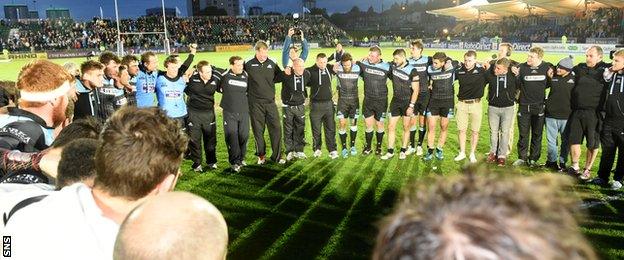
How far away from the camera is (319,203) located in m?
6.59

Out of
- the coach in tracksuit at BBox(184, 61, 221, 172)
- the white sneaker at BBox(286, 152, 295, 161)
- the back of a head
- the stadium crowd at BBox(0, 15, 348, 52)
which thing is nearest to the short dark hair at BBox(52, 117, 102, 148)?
the back of a head

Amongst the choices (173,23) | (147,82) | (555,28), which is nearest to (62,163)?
(147,82)

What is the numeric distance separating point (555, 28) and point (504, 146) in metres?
40.4

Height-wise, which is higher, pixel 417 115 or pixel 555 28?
pixel 555 28

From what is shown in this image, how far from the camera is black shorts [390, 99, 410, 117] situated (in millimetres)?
9422

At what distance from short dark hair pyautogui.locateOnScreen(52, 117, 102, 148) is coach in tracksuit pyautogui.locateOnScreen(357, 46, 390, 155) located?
23.1 ft

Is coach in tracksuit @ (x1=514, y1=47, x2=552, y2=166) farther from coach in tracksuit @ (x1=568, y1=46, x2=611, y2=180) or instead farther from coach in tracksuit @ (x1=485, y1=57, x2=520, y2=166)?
coach in tracksuit @ (x1=568, y1=46, x2=611, y2=180)

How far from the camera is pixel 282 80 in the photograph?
30.2 ft

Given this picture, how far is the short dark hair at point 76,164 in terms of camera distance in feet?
6.94

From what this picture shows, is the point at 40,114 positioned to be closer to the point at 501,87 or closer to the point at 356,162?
the point at 356,162

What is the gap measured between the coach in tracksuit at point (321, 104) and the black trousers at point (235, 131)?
5.24 feet

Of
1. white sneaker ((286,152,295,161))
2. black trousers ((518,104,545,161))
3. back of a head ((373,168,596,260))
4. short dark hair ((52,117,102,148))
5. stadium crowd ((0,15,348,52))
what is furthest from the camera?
stadium crowd ((0,15,348,52))

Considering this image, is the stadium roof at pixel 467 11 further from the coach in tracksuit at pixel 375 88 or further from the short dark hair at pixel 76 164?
the short dark hair at pixel 76 164

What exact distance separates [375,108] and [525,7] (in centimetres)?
4054
